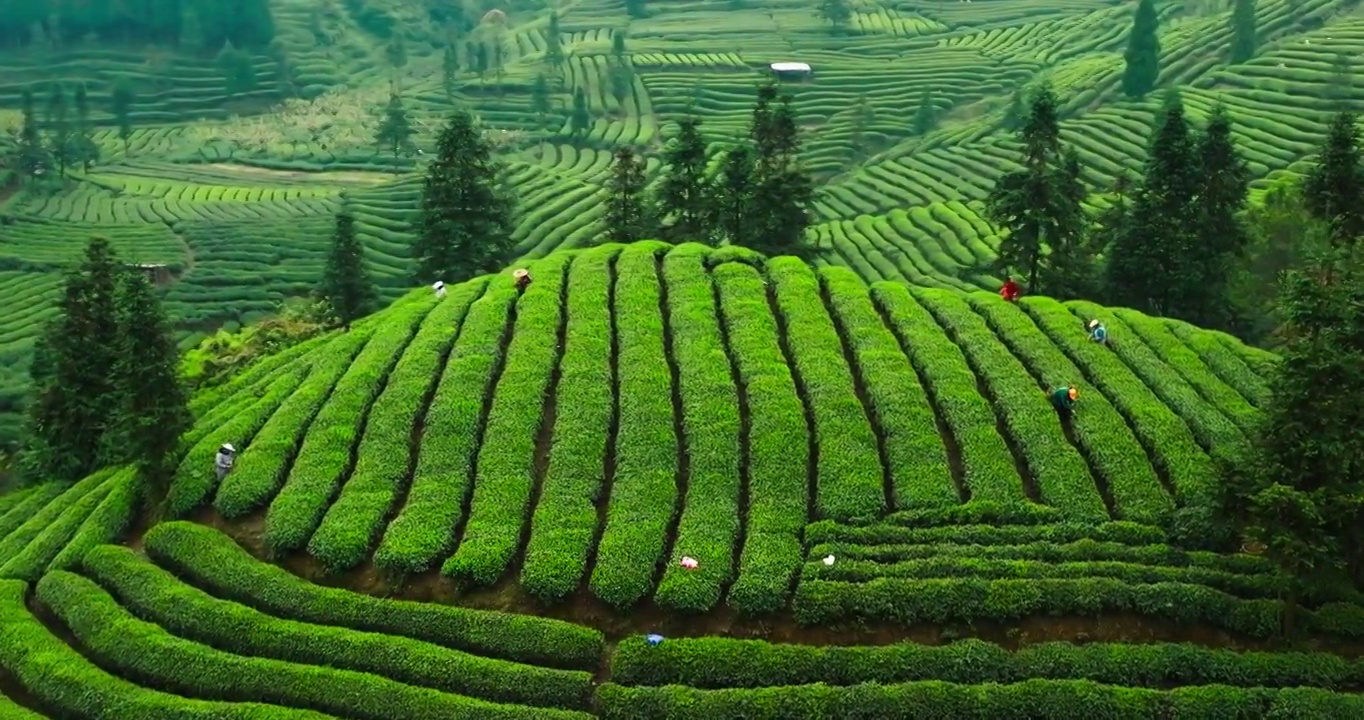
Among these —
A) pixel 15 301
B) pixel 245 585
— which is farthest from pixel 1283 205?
pixel 15 301

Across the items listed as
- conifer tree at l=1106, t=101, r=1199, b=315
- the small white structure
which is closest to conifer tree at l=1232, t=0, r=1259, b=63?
the small white structure

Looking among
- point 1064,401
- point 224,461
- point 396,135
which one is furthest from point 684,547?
point 396,135

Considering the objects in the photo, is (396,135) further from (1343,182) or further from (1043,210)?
(1343,182)

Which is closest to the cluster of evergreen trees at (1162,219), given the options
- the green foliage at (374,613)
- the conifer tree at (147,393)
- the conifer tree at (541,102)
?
the green foliage at (374,613)

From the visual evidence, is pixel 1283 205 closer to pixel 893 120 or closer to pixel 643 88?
pixel 893 120

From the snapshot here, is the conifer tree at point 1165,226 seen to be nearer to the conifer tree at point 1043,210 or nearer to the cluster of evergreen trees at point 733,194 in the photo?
the conifer tree at point 1043,210

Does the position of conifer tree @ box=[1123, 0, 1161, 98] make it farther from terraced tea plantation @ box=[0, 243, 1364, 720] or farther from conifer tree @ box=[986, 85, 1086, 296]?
terraced tea plantation @ box=[0, 243, 1364, 720]

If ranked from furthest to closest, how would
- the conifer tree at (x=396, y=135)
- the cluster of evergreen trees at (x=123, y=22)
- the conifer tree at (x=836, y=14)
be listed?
1. the conifer tree at (x=836, y=14)
2. the cluster of evergreen trees at (x=123, y=22)
3. the conifer tree at (x=396, y=135)
